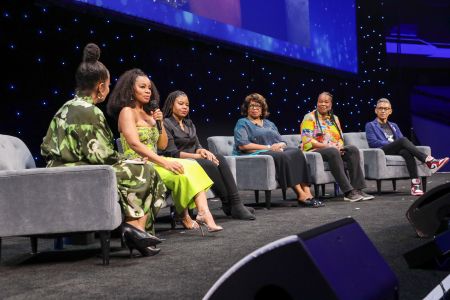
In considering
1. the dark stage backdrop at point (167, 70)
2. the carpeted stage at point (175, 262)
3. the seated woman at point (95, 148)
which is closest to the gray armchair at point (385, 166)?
the carpeted stage at point (175, 262)

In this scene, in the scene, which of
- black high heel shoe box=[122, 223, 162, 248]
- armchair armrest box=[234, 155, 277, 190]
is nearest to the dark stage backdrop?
armchair armrest box=[234, 155, 277, 190]

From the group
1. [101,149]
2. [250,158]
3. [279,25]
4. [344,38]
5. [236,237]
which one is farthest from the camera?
[344,38]

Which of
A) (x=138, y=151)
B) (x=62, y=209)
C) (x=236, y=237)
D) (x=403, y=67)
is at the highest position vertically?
(x=403, y=67)

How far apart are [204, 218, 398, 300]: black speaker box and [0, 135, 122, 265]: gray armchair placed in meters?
1.69

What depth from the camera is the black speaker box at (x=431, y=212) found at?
275 cm

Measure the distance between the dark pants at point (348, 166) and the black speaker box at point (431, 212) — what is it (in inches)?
89.6

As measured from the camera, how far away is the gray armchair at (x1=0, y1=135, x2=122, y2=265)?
268 centimetres

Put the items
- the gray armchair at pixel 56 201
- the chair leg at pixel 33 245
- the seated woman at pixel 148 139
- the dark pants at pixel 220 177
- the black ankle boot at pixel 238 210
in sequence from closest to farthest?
the gray armchair at pixel 56 201
the chair leg at pixel 33 245
the seated woman at pixel 148 139
the dark pants at pixel 220 177
the black ankle boot at pixel 238 210

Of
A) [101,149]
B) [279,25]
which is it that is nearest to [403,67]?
[279,25]

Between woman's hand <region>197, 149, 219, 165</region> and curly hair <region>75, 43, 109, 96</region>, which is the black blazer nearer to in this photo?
woman's hand <region>197, 149, 219, 165</region>

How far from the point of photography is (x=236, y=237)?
3.35 m

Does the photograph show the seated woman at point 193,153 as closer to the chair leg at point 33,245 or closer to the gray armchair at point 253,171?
the gray armchair at point 253,171

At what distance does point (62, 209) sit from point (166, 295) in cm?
88

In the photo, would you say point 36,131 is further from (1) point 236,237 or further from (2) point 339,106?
(2) point 339,106
